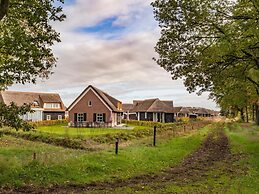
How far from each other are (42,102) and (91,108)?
25434 millimetres

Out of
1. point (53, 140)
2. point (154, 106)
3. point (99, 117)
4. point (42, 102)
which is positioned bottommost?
point (53, 140)

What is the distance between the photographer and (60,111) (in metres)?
90.8

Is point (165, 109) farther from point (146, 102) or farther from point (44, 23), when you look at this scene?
point (44, 23)

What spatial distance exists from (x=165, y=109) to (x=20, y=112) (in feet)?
256

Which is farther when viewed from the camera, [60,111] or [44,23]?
[60,111]

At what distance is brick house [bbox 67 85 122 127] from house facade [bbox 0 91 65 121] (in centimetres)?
1814

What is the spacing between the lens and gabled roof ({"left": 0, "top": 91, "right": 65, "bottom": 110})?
8122 centimetres

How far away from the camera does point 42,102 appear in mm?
87500

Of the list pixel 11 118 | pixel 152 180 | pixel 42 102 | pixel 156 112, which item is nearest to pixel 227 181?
pixel 152 180

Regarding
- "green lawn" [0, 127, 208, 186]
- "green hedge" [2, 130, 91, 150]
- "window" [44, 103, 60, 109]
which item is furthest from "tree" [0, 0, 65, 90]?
"window" [44, 103, 60, 109]

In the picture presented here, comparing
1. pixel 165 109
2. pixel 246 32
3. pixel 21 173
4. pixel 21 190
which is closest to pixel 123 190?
pixel 21 190

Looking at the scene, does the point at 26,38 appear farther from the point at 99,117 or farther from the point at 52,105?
the point at 52,105

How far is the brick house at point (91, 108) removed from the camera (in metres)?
67.1

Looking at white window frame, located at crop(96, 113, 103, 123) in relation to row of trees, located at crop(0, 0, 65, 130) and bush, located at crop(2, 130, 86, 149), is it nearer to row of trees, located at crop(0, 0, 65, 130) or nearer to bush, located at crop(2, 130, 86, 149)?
bush, located at crop(2, 130, 86, 149)
